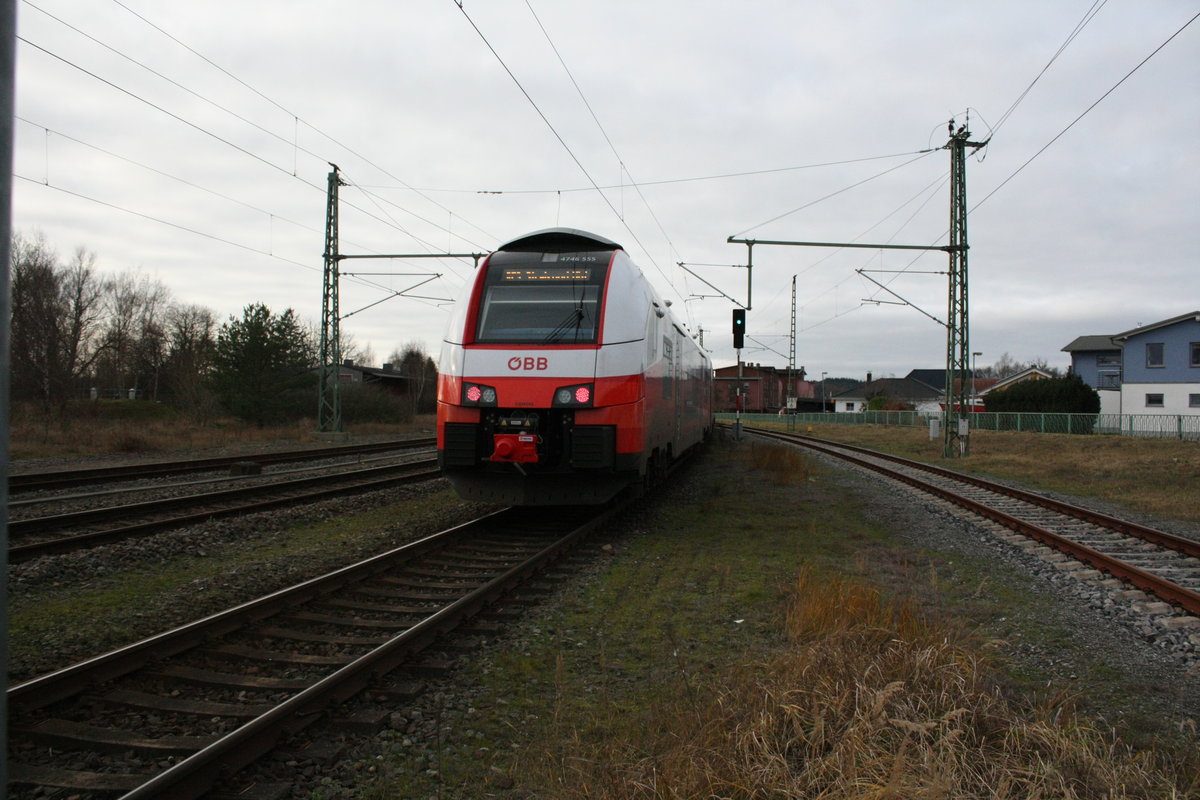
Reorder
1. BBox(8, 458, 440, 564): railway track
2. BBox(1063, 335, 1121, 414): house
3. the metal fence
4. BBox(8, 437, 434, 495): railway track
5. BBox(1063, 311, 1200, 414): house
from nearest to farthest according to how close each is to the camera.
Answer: BBox(8, 458, 440, 564): railway track < BBox(8, 437, 434, 495): railway track < the metal fence < BBox(1063, 311, 1200, 414): house < BBox(1063, 335, 1121, 414): house

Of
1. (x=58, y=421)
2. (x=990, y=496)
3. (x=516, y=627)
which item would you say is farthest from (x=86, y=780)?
(x=58, y=421)

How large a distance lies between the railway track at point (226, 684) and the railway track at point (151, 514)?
140 inches

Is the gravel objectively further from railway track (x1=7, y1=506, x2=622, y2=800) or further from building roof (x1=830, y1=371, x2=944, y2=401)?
building roof (x1=830, y1=371, x2=944, y2=401)

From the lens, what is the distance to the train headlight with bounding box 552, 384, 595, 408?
338 inches

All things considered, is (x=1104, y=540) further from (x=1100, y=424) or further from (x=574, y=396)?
(x=1100, y=424)

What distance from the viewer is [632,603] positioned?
6281 mm

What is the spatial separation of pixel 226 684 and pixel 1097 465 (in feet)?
72.0

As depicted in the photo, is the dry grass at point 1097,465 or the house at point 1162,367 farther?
the house at point 1162,367

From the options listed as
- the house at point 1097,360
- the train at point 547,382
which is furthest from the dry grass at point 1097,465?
the house at point 1097,360

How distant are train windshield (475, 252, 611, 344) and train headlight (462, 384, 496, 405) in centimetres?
59

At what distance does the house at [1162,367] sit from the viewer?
41.5 m

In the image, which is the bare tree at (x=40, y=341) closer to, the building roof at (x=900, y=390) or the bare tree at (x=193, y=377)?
the bare tree at (x=193, y=377)

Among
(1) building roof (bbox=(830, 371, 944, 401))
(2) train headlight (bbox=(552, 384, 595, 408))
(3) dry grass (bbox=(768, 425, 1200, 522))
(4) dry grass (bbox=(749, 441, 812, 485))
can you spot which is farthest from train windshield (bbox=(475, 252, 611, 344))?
(1) building roof (bbox=(830, 371, 944, 401))

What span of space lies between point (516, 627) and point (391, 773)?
7.00ft
